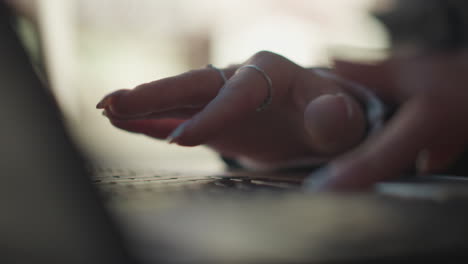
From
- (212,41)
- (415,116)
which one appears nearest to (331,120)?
(415,116)

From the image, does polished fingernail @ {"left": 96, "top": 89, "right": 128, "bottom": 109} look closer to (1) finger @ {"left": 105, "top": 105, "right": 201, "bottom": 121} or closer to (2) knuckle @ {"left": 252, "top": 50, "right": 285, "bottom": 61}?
(1) finger @ {"left": 105, "top": 105, "right": 201, "bottom": 121}

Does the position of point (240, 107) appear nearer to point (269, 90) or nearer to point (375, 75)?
point (269, 90)

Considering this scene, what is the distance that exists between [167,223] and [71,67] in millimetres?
2003

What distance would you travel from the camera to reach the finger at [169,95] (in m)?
0.31

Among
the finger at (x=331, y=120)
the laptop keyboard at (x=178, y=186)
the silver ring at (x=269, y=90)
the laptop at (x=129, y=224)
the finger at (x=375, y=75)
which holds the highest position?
the finger at (x=375, y=75)

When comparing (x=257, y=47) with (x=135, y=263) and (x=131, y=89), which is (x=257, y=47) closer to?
(x=131, y=89)

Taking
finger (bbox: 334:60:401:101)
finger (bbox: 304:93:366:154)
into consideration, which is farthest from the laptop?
finger (bbox: 334:60:401:101)

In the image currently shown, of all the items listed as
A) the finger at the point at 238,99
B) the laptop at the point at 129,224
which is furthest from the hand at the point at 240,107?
the laptop at the point at 129,224

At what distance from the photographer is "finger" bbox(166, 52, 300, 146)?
0.27m

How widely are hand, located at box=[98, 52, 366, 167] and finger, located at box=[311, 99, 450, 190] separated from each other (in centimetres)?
3

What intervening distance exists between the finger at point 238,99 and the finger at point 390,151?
89 mm

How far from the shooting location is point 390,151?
300mm

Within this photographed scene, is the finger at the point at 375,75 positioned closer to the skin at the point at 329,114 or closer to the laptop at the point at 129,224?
the skin at the point at 329,114

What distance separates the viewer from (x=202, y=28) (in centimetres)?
54
